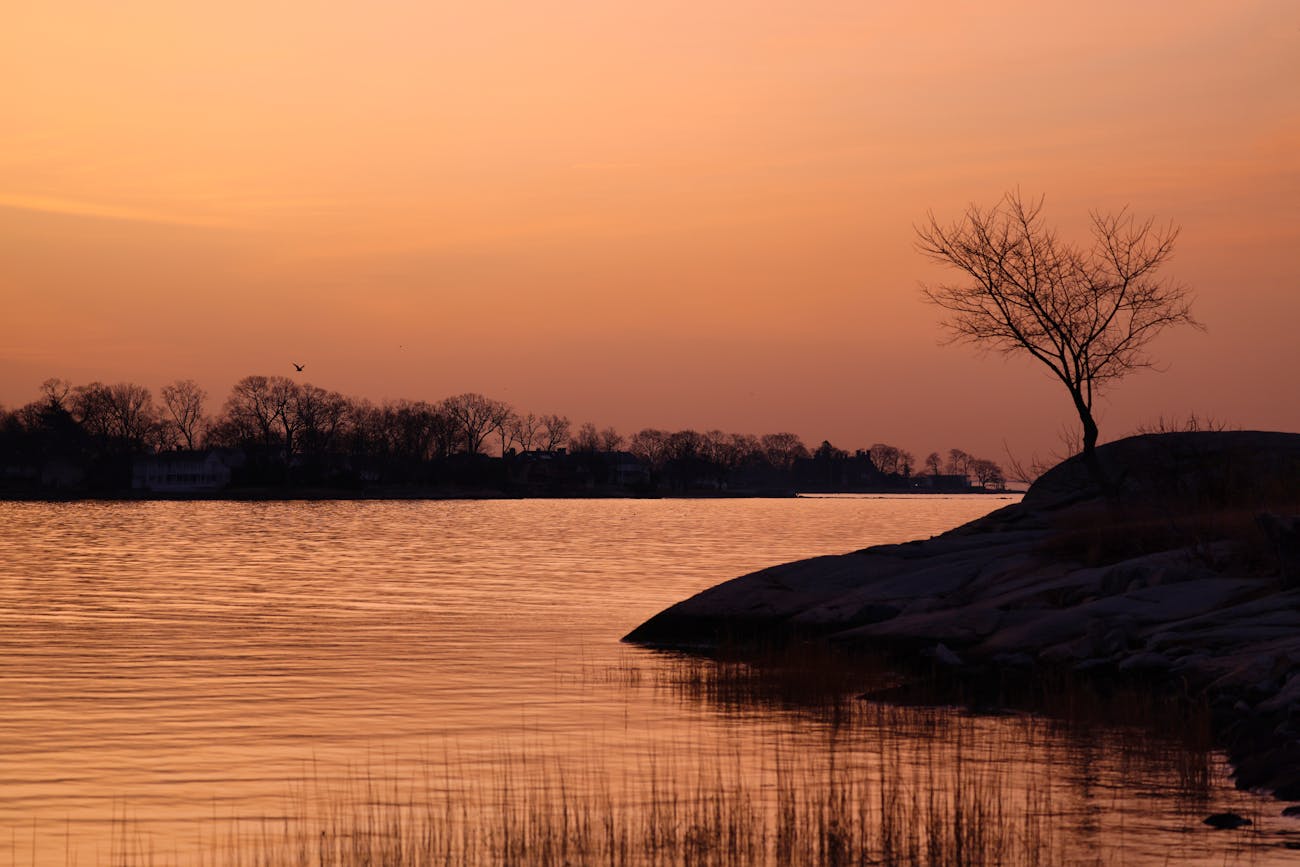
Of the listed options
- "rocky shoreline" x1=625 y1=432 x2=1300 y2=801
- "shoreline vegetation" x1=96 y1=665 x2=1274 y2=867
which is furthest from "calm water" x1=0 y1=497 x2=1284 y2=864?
"rocky shoreline" x1=625 y1=432 x2=1300 y2=801

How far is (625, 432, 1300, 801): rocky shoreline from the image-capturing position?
19156 mm

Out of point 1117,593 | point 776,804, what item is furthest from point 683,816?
point 1117,593

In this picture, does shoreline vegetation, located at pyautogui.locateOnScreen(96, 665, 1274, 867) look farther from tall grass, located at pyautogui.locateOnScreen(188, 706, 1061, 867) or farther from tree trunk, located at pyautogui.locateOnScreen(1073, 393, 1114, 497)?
tree trunk, located at pyautogui.locateOnScreen(1073, 393, 1114, 497)

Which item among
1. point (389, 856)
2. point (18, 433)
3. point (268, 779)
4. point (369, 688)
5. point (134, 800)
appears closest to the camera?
point (389, 856)

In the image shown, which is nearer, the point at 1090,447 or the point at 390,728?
the point at 390,728

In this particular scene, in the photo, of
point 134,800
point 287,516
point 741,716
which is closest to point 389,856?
point 134,800

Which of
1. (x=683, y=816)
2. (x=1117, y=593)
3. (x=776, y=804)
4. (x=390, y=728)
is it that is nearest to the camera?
(x=683, y=816)

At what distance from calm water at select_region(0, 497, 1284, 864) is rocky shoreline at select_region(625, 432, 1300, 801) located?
1933 mm

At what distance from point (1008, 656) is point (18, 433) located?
193 metres

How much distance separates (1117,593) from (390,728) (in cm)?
1332

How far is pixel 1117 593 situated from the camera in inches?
996

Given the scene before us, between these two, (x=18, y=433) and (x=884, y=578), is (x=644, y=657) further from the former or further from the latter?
(x=18, y=433)

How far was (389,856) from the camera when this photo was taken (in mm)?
12664

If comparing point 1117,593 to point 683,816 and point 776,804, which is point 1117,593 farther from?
point 683,816
